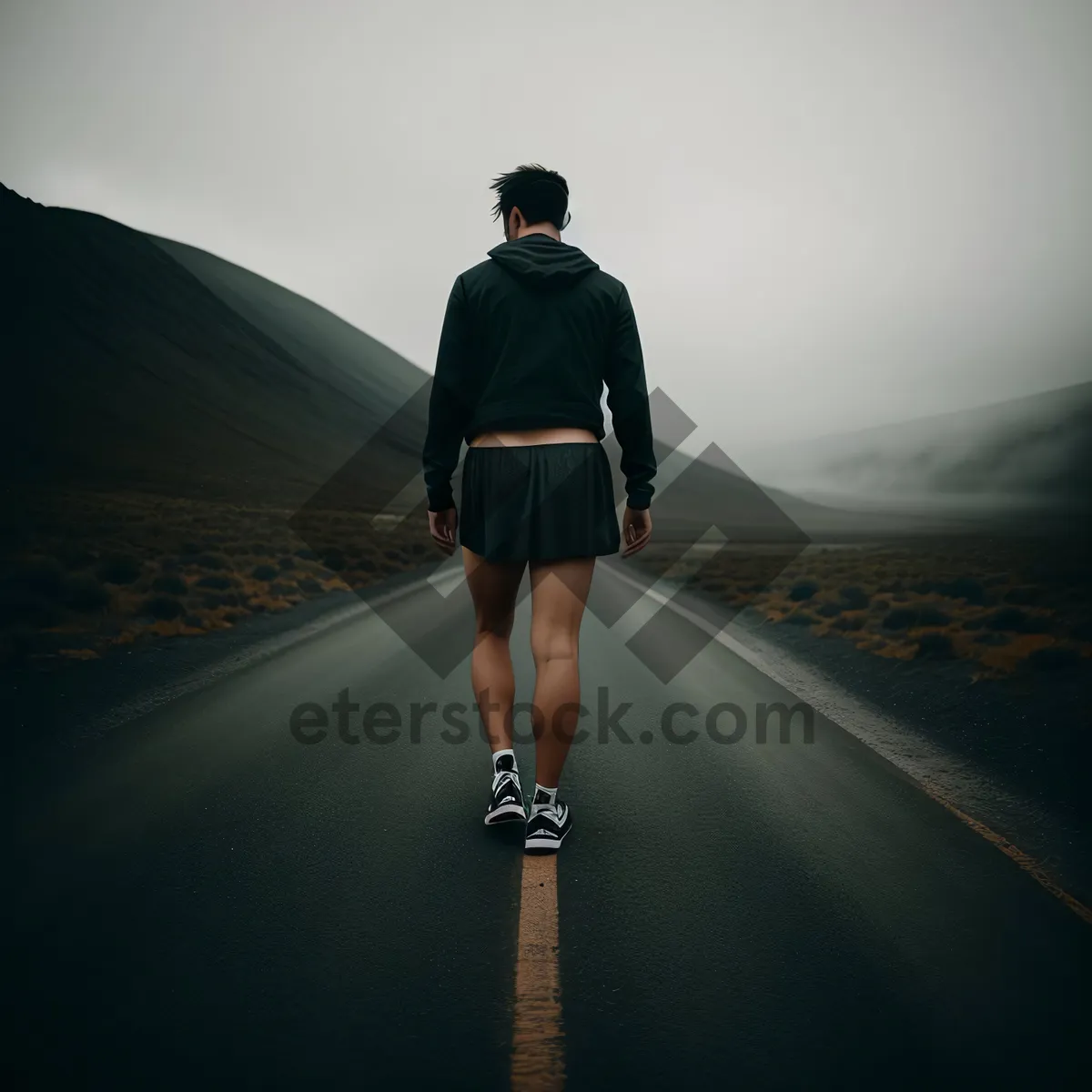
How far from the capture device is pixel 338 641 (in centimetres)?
719

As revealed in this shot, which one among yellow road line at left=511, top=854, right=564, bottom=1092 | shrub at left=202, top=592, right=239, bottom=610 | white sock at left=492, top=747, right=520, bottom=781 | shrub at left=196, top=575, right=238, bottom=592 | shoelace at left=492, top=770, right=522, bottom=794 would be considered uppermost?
shrub at left=196, top=575, right=238, bottom=592

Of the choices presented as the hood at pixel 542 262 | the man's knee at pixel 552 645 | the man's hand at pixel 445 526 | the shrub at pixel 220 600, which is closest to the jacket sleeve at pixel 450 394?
the man's hand at pixel 445 526

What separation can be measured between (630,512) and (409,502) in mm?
85663

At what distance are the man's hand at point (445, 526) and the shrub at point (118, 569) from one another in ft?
23.7

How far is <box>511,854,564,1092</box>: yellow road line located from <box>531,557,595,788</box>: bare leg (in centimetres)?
41

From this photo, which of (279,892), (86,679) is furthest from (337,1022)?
(86,679)

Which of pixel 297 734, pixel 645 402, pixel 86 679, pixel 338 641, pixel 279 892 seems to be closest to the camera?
pixel 279 892

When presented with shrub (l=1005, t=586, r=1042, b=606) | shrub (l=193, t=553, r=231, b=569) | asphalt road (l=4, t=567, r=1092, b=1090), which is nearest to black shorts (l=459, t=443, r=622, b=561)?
asphalt road (l=4, t=567, r=1092, b=1090)

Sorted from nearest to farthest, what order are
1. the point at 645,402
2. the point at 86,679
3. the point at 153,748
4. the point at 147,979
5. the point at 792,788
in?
the point at 147,979, the point at 645,402, the point at 792,788, the point at 153,748, the point at 86,679

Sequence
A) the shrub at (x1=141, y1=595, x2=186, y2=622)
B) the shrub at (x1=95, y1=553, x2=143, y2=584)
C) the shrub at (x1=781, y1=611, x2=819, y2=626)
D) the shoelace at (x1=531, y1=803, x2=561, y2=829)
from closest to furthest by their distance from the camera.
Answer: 1. the shoelace at (x1=531, y1=803, x2=561, y2=829)
2. the shrub at (x1=141, y1=595, x2=186, y2=622)
3. the shrub at (x1=95, y1=553, x2=143, y2=584)
4. the shrub at (x1=781, y1=611, x2=819, y2=626)

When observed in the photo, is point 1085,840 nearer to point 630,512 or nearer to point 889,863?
point 889,863

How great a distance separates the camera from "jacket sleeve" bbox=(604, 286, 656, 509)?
288 cm

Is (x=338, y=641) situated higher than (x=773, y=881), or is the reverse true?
(x=338, y=641)

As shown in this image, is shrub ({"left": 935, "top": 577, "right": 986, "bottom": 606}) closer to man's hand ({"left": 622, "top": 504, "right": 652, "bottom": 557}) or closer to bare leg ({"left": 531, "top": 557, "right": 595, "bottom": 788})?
man's hand ({"left": 622, "top": 504, "right": 652, "bottom": 557})
